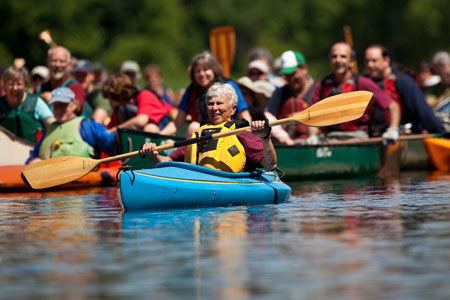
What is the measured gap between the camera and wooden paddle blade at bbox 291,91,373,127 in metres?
16.3

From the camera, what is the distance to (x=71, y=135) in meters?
18.5

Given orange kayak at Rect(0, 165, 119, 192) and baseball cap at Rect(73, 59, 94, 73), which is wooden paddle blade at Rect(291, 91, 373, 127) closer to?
orange kayak at Rect(0, 165, 119, 192)

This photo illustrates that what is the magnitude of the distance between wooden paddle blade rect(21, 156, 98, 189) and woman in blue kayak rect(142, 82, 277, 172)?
1144 mm

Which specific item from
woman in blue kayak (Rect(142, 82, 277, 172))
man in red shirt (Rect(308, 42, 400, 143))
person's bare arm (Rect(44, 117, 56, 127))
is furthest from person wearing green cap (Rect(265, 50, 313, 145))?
woman in blue kayak (Rect(142, 82, 277, 172))

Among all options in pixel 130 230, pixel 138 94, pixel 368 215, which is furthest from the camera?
pixel 138 94

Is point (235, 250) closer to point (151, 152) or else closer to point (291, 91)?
point (151, 152)

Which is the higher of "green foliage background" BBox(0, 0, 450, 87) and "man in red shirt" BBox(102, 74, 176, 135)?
"green foliage background" BBox(0, 0, 450, 87)

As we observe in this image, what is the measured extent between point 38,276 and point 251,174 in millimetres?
4756

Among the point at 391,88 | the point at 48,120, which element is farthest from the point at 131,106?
the point at 391,88

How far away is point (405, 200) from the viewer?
15.6 meters

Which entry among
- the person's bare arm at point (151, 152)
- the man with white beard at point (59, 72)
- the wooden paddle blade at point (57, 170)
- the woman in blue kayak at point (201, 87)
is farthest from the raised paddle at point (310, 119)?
the man with white beard at point (59, 72)

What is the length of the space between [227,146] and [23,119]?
6.06 meters

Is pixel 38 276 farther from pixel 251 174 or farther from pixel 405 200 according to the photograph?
pixel 405 200

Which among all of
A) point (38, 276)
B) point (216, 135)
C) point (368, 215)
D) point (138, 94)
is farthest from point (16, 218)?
point (138, 94)
